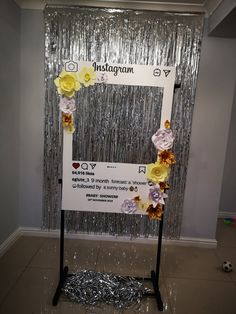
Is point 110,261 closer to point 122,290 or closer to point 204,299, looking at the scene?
point 122,290

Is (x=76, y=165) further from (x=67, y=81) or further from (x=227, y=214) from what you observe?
(x=227, y=214)

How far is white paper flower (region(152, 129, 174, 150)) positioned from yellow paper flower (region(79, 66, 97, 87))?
0.58 metres

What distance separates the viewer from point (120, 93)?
103 inches

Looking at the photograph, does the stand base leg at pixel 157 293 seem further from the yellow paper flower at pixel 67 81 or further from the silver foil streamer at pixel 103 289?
the yellow paper flower at pixel 67 81

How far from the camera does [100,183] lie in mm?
1940

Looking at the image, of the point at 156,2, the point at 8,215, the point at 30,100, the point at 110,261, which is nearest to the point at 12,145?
the point at 30,100

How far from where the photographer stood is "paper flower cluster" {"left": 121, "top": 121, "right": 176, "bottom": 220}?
1833mm

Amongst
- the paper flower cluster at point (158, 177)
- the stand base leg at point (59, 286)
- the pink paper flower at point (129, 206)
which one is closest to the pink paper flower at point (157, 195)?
the paper flower cluster at point (158, 177)

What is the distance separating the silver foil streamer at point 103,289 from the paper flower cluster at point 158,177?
64 cm

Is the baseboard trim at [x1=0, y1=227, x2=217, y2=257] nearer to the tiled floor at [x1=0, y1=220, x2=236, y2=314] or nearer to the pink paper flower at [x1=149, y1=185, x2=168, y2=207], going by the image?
the tiled floor at [x1=0, y1=220, x2=236, y2=314]

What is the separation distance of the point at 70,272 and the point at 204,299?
1.12 metres

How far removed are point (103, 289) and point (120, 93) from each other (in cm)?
177

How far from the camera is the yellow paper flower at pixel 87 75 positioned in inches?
70.8

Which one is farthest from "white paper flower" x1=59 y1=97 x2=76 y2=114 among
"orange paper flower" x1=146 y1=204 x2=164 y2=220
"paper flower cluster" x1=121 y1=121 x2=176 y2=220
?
"orange paper flower" x1=146 y1=204 x2=164 y2=220
